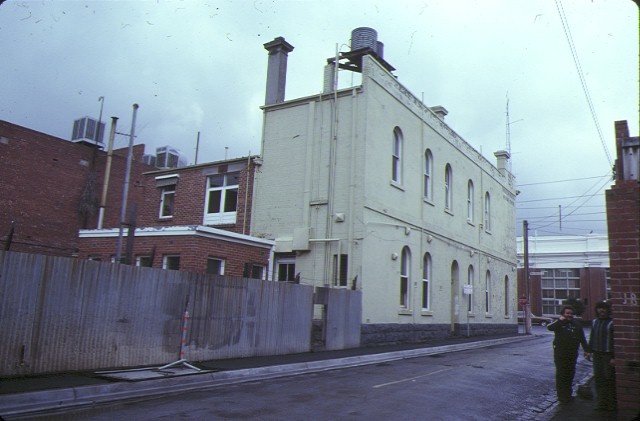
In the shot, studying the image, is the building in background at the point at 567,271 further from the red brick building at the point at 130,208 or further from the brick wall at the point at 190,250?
the brick wall at the point at 190,250

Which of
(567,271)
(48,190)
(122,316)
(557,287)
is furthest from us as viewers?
(557,287)

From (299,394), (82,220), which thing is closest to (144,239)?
(299,394)

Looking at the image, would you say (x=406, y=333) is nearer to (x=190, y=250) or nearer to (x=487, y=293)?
(x=190, y=250)

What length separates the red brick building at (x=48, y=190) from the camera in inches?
1059

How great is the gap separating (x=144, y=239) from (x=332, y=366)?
7955mm

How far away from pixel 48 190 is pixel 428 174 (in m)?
20.4

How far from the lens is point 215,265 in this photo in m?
16.5

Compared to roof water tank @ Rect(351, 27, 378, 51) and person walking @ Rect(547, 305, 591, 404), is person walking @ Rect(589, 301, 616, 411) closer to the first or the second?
person walking @ Rect(547, 305, 591, 404)

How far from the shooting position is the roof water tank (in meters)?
20.6

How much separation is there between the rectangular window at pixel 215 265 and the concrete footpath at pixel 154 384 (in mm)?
4122

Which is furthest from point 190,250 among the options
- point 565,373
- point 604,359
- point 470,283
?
point 470,283

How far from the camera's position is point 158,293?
37.0 feet

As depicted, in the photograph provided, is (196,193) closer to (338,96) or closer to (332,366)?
(338,96)

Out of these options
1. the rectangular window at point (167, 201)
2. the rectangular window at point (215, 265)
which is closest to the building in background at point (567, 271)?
the rectangular window at point (167, 201)
